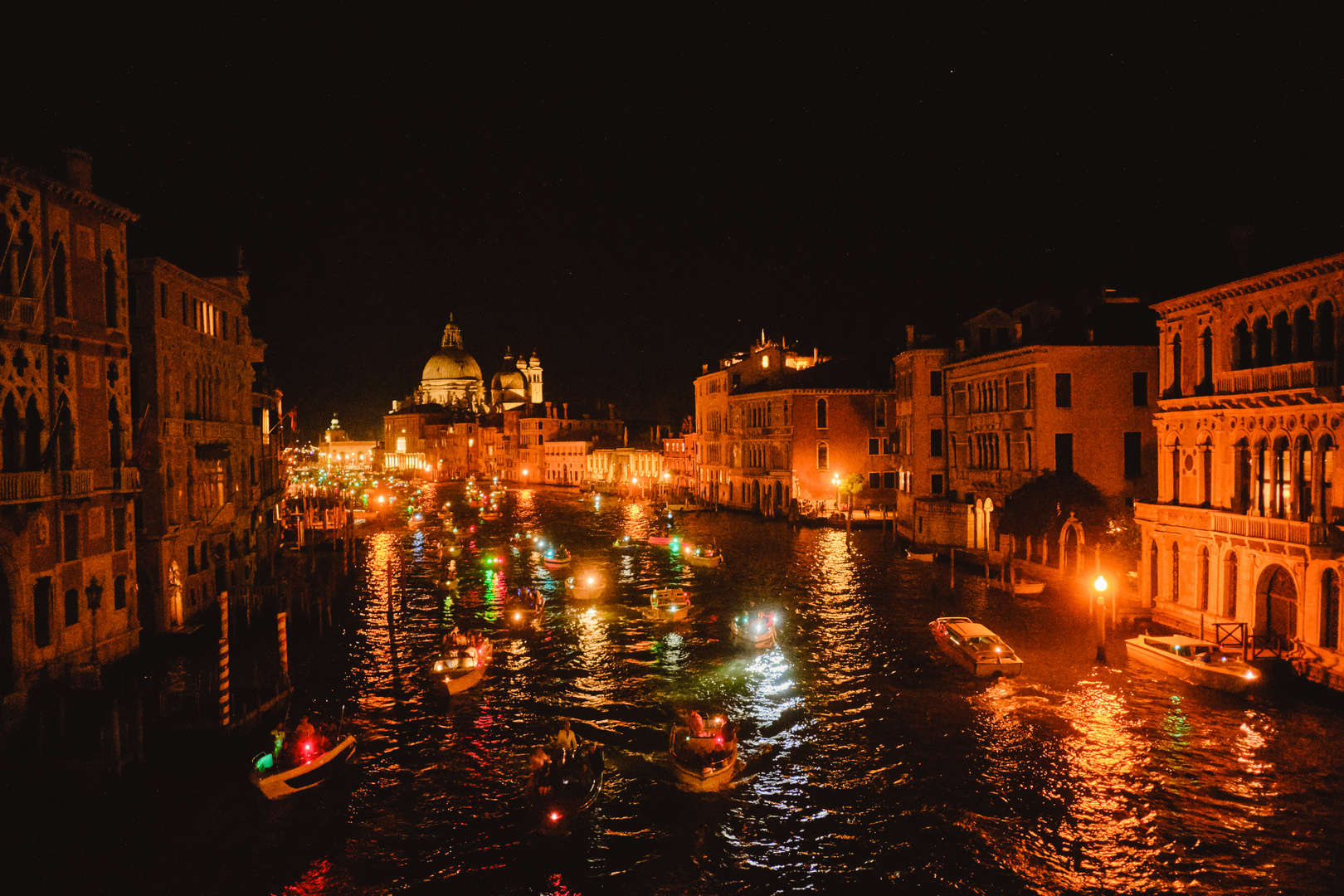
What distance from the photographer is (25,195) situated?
2017 centimetres

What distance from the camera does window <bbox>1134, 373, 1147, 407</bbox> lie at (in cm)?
3606

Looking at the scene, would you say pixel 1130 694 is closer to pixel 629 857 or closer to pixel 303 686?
pixel 629 857

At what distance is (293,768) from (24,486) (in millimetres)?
9423

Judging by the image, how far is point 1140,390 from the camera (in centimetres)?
3619

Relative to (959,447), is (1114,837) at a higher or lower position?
lower

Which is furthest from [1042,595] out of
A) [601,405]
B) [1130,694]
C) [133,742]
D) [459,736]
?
[601,405]

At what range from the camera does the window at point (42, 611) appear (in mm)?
20094

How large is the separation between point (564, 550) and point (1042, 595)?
28.4 m

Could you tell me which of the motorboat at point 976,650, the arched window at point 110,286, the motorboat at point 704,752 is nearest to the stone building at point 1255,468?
the motorboat at point 976,650

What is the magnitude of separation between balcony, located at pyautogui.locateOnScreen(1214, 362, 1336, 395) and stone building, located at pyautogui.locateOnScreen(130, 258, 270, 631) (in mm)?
31147

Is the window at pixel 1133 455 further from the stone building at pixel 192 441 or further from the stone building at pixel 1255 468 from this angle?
the stone building at pixel 192 441

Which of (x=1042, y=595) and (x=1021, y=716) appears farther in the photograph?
(x=1042, y=595)

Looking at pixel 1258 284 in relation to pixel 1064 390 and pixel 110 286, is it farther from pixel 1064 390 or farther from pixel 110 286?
pixel 110 286

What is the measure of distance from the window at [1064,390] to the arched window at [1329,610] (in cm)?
1665
